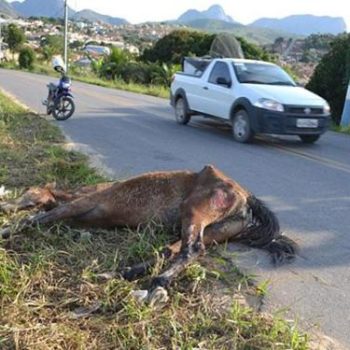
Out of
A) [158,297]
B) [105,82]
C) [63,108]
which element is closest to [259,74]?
[63,108]

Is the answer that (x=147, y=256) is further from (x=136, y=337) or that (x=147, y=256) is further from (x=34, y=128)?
(x=34, y=128)

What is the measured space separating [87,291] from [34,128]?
779cm

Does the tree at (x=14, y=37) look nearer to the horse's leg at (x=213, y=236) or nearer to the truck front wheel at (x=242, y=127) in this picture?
the truck front wheel at (x=242, y=127)

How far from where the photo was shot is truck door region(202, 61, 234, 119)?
12773 millimetres

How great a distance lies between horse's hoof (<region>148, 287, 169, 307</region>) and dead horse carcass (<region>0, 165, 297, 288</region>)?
2.68 ft

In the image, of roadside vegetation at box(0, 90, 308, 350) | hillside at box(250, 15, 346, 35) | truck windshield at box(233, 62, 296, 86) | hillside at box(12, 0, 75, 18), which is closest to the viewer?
roadside vegetation at box(0, 90, 308, 350)

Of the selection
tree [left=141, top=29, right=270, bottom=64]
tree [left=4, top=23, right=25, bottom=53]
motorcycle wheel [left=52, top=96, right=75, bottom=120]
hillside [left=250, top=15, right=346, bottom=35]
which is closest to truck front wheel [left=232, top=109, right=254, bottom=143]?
motorcycle wheel [left=52, top=96, right=75, bottom=120]

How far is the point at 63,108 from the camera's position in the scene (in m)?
14.5

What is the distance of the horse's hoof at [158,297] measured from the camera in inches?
144

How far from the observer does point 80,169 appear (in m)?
7.27

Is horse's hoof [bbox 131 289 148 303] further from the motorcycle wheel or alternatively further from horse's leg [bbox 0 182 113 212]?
the motorcycle wheel

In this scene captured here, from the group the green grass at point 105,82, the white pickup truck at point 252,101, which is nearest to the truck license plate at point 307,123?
the white pickup truck at point 252,101

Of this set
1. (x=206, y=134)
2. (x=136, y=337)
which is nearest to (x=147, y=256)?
(x=136, y=337)

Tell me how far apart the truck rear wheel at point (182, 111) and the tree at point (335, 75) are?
5722mm
